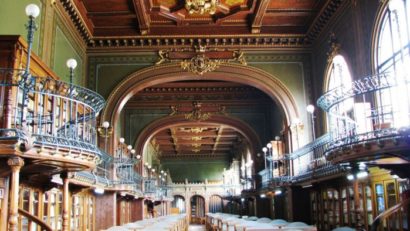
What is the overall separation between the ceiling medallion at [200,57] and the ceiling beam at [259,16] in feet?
3.31

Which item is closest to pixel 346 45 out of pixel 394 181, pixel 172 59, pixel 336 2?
pixel 336 2

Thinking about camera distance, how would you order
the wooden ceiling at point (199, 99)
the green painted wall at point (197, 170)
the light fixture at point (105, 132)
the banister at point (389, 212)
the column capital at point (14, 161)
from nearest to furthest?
the column capital at point (14, 161) → the banister at point (389, 212) → the light fixture at point (105, 132) → the wooden ceiling at point (199, 99) → the green painted wall at point (197, 170)

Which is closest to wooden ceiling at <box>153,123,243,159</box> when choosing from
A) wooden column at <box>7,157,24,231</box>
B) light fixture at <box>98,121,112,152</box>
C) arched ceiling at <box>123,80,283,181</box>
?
arched ceiling at <box>123,80,283,181</box>

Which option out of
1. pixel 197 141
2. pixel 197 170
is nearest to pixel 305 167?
pixel 197 141

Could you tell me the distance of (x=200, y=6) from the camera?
14.4 metres

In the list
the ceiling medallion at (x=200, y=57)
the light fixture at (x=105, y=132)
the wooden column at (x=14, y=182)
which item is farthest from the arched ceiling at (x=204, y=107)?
the wooden column at (x=14, y=182)

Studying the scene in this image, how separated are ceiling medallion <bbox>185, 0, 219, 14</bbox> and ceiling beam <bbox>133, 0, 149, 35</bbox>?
1.37 metres

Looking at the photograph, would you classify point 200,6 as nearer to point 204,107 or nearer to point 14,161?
point 204,107

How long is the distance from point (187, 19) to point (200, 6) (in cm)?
124

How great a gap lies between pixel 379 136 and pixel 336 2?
7633 mm

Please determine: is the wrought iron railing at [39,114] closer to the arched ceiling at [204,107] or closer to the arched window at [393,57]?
the arched window at [393,57]

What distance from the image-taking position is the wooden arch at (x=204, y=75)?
16438 millimetres

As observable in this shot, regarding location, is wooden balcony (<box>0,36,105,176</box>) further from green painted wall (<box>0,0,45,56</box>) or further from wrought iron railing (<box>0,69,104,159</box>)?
green painted wall (<box>0,0,45,56</box>)

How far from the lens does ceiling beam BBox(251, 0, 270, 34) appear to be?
1418cm
